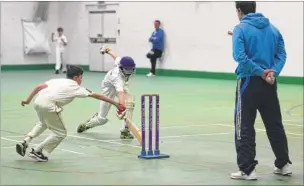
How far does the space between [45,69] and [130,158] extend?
84.1 ft

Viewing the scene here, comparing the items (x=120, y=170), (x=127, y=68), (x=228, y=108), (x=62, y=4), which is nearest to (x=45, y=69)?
(x=62, y=4)

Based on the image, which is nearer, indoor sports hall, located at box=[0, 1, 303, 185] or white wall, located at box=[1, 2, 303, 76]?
indoor sports hall, located at box=[0, 1, 303, 185]

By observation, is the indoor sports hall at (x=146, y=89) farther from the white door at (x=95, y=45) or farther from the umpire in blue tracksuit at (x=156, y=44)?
the umpire in blue tracksuit at (x=156, y=44)

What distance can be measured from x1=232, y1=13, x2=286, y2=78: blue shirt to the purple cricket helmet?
3278 millimetres

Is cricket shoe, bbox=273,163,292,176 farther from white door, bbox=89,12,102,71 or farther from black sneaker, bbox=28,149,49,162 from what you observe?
white door, bbox=89,12,102,71

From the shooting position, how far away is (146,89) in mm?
22500

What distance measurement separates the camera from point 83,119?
590 inches

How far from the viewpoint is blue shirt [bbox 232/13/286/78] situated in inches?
321

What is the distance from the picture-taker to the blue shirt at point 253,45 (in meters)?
8.16

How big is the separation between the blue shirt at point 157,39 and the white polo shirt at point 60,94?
19.3 m

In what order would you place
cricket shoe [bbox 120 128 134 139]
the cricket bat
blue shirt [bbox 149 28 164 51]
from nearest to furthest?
1. the cricket bat
2. cricket shoe [bbox 120 128 134 139]
3. blue shirt [bbox 149 28 164 51]

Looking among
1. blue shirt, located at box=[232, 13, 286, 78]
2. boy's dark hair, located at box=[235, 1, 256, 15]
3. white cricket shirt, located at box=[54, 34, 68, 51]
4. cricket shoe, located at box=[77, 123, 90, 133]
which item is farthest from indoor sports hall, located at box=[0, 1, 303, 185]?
boy's dark hair, located at box=[235, 1, 256, 15]

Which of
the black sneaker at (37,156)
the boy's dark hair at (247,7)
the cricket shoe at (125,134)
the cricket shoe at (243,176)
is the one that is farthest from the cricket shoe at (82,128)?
the boy's dark hair at (247,7)

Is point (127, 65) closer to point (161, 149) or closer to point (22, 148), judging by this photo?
point (161, 149)
